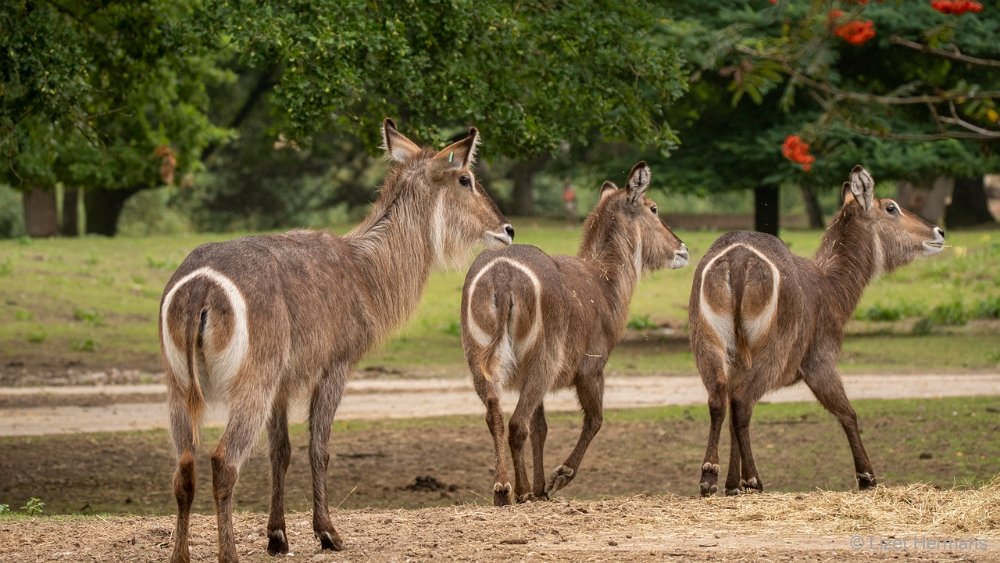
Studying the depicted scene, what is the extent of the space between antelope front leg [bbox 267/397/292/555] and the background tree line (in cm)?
292

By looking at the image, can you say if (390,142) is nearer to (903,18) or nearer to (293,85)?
(293,85)

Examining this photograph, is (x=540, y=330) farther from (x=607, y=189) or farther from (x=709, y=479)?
(x=607, y=189)

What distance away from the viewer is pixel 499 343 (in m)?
8.66

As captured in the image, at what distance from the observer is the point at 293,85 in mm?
10242

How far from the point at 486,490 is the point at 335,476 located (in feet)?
4.40

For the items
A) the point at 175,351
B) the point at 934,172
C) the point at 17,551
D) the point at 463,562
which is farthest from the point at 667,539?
the point at 934,172

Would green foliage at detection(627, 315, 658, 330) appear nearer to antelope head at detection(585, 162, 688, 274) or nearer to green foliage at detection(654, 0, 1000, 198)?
green foliage at detection(654, 0, 1000, 198)

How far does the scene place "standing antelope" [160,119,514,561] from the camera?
6328mm

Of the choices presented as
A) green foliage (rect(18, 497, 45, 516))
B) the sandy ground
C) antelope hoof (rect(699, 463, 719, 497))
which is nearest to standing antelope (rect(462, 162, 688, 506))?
antelope hoof (rect(699, 463, 719, 497))

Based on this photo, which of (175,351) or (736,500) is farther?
(736,500)

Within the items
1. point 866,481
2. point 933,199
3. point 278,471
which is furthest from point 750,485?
point 933,199

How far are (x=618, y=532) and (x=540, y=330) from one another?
1876 mm

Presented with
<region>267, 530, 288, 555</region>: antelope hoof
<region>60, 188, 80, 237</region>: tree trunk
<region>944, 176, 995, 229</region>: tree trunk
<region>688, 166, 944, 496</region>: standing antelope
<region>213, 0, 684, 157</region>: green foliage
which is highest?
<region>213, 0, 684, 157</region>: green foliage

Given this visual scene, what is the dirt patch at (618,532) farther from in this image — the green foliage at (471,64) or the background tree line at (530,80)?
the green foliage at (471,64)
